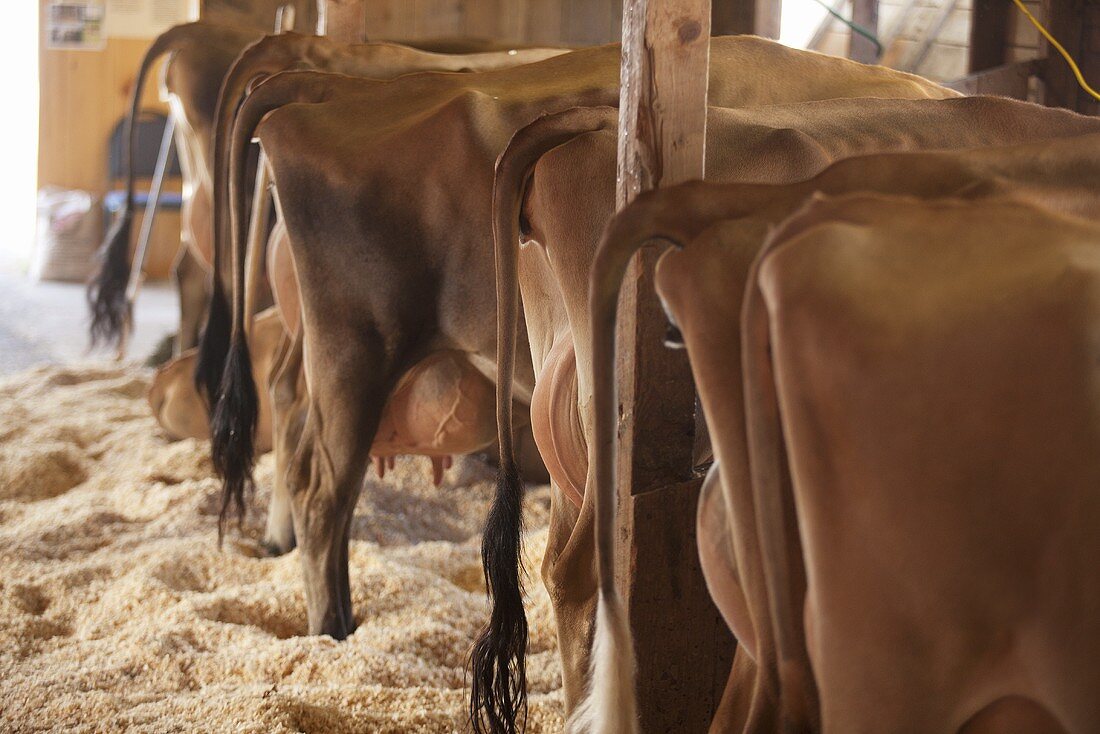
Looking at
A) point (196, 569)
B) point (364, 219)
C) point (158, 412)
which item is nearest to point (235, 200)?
point (364, 219)

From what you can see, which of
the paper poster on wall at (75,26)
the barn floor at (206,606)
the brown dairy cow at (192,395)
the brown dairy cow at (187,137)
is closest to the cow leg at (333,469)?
the barn floor at (206,606)

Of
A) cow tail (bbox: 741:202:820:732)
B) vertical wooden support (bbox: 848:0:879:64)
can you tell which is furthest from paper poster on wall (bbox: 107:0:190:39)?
cow tail (bbox: 741:202:820:732)

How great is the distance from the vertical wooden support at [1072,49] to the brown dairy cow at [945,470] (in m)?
2.78

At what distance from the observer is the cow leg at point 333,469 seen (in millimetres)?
2514

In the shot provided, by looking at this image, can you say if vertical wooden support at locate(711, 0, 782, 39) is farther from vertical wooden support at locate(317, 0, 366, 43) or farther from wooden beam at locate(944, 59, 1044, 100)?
vertical wooden support at locate(317, 0, 366, 43)

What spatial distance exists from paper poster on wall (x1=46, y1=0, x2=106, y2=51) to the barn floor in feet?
22.5

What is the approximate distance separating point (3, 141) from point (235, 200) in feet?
38.3

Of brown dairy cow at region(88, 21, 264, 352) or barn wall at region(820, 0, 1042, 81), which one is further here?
barn wall at region(820, 0, 1042, 81)

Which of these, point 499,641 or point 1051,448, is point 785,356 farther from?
point 499,641

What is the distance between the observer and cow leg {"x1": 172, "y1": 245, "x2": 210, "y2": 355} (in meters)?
5.10

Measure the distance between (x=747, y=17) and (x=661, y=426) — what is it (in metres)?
3.04

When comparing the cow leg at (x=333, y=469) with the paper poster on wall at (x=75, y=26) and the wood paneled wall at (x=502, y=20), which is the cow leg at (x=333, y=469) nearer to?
the wood paneled wall at (x=502, y=20)

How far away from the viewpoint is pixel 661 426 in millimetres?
1593

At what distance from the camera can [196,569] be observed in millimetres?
3000
